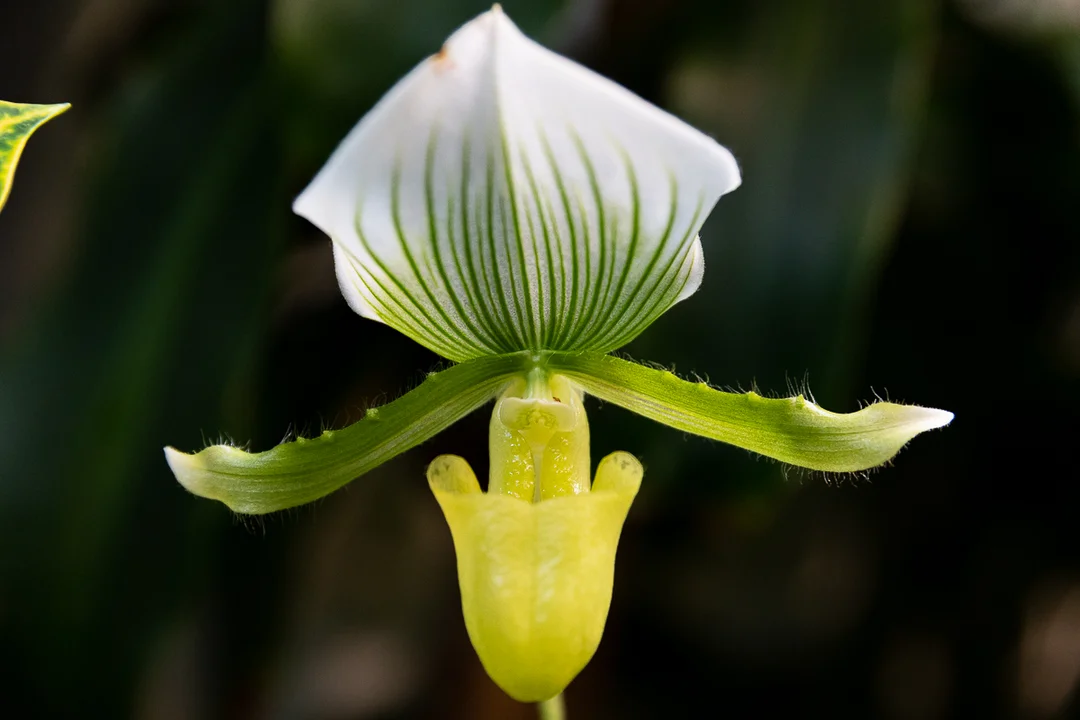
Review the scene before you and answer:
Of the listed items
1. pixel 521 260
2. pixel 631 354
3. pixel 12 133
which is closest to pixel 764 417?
pixel 521 260

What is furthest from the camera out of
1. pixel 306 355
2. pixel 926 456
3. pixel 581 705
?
pixel 926 456

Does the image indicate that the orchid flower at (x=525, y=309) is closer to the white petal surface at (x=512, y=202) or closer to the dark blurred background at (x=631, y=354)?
the white petal surface at (x=512, y=202)

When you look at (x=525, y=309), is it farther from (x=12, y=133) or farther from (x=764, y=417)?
(x=12, y=133)

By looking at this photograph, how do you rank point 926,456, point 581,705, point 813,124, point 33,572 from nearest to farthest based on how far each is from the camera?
1. point 33,572
2. point 813,124
3. point 581,705
4. point 926,456

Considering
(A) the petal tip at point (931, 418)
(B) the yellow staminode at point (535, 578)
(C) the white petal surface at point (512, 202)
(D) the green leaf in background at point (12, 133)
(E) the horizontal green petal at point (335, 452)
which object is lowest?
(B) the yellow staminode at point (535, 578)

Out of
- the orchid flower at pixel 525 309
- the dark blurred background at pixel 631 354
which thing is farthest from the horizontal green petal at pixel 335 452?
the dark blurred background at pixel 631 354

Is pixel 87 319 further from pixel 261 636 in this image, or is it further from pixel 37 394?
pixel 261 636

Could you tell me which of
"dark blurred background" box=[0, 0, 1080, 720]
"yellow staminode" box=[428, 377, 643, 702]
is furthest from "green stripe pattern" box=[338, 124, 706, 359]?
"dark blurred background" box=[0, 0, 1080, 720]

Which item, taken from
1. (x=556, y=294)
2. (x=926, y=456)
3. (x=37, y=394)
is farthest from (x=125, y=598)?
(x=926, y=456)
